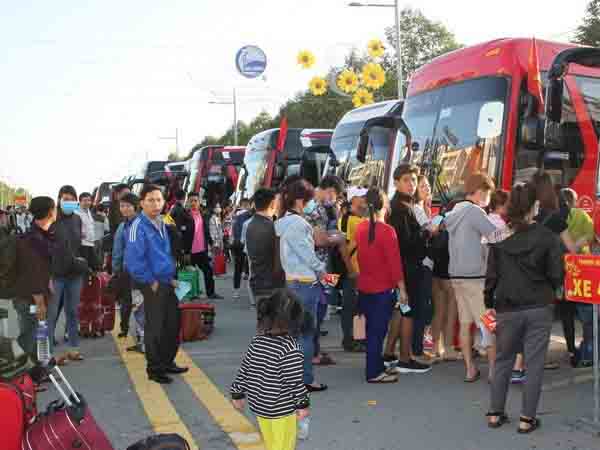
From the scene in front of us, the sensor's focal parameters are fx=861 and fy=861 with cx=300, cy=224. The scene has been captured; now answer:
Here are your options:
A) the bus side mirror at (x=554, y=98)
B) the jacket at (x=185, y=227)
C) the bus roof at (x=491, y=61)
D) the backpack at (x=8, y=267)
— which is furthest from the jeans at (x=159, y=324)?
the jacket at (x=185, y=227)

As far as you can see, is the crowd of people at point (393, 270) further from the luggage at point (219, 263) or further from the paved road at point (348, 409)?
the luggage at point (219, 263)

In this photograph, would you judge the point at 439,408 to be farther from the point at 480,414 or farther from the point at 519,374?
the point at 519,374

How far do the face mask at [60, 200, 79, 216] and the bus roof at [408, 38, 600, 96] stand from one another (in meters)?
5.33

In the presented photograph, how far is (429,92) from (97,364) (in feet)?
20.3

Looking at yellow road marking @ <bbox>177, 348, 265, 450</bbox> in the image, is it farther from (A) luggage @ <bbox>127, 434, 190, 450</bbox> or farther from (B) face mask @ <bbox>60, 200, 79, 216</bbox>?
(B) face mask @ <bbox>60, 200, 79, 216</bbox>

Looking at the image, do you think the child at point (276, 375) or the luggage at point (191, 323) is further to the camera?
the luggage at point (191, 323)

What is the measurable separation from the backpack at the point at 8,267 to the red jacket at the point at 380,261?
3087 mm

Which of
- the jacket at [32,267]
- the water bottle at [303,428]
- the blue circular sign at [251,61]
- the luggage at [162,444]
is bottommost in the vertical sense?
the water bottle at [303,428]

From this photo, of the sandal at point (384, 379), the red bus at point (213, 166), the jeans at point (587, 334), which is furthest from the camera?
the red bus at point (213, 166)

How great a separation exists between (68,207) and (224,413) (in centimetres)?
399

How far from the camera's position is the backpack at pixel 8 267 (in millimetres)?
7625

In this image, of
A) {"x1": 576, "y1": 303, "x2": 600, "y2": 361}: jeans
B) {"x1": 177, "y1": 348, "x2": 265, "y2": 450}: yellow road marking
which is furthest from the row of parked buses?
{"x1": 177, "y1": 348, "x2": 265, "y2": 450}: yellow road marking

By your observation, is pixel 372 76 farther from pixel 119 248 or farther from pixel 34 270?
pixel 34 270

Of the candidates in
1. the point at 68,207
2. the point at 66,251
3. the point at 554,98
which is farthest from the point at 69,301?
the point at 554,98
